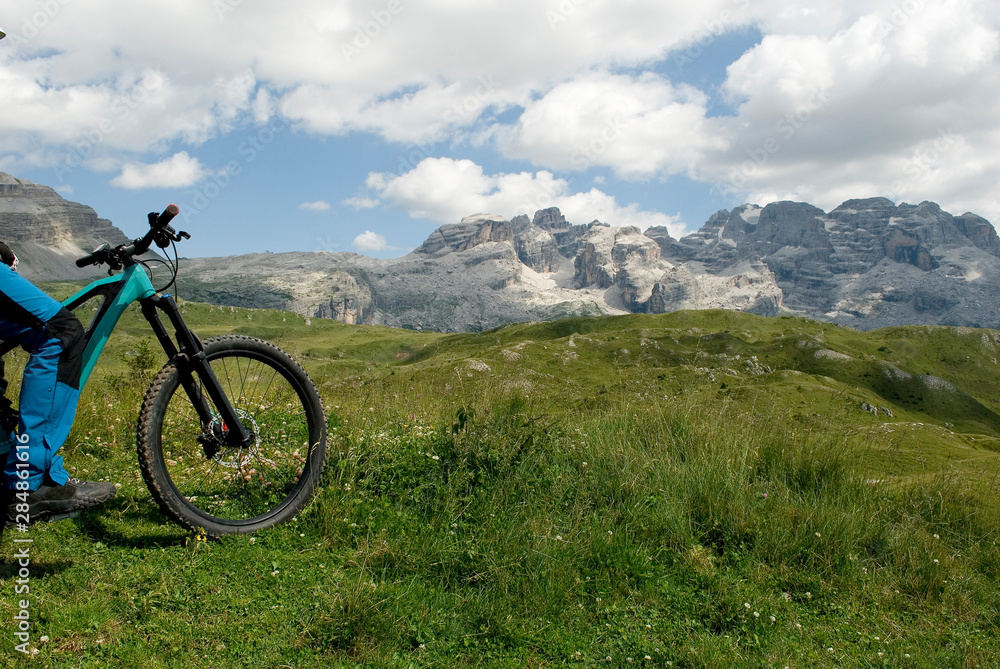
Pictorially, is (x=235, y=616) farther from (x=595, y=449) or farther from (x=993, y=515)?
(x=993, y=515)

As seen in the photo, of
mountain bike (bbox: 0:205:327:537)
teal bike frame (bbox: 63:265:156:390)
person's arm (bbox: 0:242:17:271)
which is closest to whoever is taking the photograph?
person's arm (bbox: 0:242:17:271)

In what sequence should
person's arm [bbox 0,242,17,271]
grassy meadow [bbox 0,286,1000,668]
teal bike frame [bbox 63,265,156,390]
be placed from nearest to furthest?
1. grassy meadow [bbox 0,286,1000,668]
2. person's arm [bbox 0,242,17,271]
3. teal bike frame [bbox 63,265,156,390]

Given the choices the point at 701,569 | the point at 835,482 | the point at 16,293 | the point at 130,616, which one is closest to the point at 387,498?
the point at 130,616

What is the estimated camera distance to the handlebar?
513 centimetres

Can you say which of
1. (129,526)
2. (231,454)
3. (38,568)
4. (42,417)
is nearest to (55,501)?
(38,568)

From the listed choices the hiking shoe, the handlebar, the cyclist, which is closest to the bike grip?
the handlebar

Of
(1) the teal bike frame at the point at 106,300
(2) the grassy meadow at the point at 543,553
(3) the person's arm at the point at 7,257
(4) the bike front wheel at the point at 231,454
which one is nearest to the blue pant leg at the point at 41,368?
(1) the teal bike frame at the point at 106,300

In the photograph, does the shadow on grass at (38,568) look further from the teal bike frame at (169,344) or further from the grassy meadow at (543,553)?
the teal bike frame at (169,344)

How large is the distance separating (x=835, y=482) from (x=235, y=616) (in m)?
6.71

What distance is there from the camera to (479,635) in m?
4.51

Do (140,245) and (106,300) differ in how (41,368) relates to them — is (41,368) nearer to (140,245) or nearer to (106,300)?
(106,300)

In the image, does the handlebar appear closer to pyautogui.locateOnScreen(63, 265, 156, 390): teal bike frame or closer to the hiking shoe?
pyautogui.locateOnScreen(63, 265, 156, 390): teal bike frame

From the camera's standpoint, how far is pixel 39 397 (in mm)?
4598

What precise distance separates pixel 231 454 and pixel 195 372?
0.90 metres
